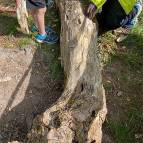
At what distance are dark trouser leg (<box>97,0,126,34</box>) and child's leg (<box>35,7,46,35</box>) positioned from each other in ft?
2.29

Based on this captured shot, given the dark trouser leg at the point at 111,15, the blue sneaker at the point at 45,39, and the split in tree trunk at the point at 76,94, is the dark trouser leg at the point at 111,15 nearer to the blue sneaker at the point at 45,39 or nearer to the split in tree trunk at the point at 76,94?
the split in tree trunk at the point at 76,94

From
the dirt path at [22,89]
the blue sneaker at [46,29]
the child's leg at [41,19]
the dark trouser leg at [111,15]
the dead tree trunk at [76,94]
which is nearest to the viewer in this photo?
the dead tree trunk at [76,94]

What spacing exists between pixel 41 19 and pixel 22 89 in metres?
0.97

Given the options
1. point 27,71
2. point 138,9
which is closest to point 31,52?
point 27,71

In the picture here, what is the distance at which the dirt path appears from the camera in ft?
14.8

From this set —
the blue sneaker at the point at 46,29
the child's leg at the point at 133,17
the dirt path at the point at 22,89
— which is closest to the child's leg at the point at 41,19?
the blue sneaker at the point at 46,29

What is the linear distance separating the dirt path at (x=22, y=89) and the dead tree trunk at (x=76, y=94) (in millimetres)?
349

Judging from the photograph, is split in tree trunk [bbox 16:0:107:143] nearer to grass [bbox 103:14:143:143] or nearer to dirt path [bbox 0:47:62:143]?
dirt path [bbox 0:47:62:143]

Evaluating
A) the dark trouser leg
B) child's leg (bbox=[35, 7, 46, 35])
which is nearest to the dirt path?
child's leg (bbox=[35, 7, 46, 35])

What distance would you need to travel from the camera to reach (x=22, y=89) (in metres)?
4.89

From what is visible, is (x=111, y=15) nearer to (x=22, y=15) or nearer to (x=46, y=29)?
(x=46, y=29)

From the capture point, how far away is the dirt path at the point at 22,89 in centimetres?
451

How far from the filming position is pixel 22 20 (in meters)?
5.26

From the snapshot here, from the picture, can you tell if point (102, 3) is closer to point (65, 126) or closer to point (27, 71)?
point (27, 71)
